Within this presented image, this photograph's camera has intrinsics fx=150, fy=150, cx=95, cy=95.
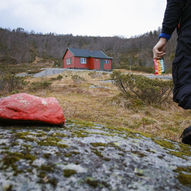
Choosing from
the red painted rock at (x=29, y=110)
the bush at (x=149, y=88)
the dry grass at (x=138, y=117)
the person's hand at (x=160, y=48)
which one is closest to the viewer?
the person's hand at (x=160, y=48)

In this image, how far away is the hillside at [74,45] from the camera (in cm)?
4950

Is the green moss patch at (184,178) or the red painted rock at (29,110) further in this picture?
the red painted rock at (29,110)

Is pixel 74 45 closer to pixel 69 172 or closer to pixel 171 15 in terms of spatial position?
pixel 171 15

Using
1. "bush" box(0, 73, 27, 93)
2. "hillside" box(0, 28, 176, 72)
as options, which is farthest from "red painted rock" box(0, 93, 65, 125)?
"hillside" box(0, 28, 176, 72)

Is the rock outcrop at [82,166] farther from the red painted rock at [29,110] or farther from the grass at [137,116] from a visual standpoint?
the grass at [137,116]

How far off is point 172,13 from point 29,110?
2.03 meters

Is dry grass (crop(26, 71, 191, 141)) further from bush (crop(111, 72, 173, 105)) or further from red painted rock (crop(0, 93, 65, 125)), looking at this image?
red painted rock (crop(0, 93, 65, 125))

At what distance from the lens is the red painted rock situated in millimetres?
1964

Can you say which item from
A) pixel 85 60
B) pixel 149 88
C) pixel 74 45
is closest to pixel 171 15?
pixel 149 88

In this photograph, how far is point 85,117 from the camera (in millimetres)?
4863

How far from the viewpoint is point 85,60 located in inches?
1257

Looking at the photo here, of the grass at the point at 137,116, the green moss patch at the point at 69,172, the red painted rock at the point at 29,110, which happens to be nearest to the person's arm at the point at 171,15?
the green moss patch at the point at 69,172

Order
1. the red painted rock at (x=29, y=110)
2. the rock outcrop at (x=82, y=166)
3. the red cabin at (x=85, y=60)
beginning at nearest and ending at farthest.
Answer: the rock outcrop at (x=82, y=166)
the red painted rock at (x=29, y=110)
the red cabin at (x=85, y=60)

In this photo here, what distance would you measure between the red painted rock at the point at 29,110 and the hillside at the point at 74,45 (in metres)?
39.1
